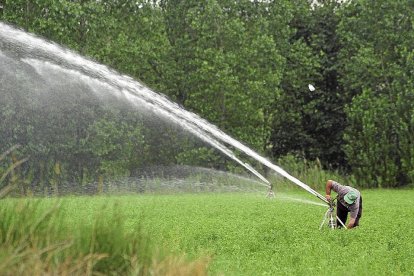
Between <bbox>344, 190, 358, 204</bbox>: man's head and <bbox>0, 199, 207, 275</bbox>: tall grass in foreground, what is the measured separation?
6576 millimetres

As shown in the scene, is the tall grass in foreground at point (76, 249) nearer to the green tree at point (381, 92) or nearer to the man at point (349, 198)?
the man at point (349, 198)

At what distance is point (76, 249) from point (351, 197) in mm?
7324

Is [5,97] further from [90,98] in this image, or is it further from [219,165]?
[219,165]

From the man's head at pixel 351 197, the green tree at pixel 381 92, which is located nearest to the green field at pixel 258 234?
the man's head at pixel 351 197

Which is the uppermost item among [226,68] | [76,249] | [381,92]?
[226,68]

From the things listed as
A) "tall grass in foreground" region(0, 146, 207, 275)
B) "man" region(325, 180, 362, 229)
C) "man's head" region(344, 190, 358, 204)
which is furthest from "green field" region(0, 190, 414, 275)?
"man's head" region(344, 190, 358, 204)

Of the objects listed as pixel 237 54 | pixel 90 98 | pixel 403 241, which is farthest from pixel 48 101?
pixel 403 241

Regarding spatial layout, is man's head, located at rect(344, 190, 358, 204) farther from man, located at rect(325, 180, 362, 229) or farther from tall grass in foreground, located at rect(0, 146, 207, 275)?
tall grass in foreground, located at rect(0, 146, 207, 275)

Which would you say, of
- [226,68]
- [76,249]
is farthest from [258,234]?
[226,68]

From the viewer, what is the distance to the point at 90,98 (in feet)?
97.7

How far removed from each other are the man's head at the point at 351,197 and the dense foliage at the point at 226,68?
51.5 ft

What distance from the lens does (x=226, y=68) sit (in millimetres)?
30047

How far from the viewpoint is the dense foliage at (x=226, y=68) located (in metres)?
28.2

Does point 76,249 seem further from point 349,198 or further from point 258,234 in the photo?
point 349,198
